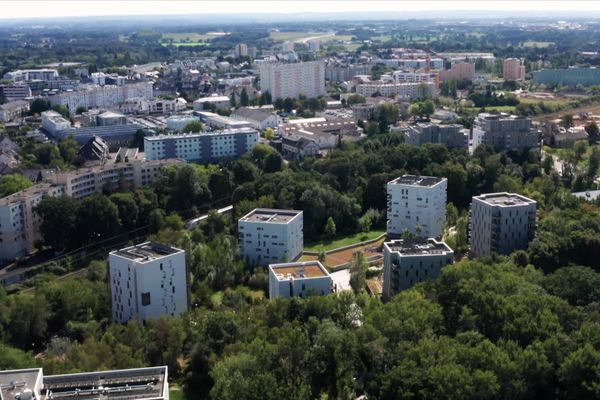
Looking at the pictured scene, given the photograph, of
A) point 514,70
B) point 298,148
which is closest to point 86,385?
point 298,148

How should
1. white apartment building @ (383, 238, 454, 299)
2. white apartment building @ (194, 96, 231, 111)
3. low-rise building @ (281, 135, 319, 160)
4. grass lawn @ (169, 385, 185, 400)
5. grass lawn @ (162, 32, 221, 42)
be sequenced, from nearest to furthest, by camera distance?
grass lawn @ (169, 385, 185, 400) → white apartment building @ (383, 238, 454, 299) → low-rise building @ (281, 135, 319, 160) → white apartment building @ (194, 96, 231, 111) → grass lawn @ (162, 32, 221, 42)

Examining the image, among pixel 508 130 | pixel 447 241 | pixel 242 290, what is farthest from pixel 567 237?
pixel 508 130

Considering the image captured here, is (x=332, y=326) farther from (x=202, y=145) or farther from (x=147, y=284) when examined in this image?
(x=202, y=145)

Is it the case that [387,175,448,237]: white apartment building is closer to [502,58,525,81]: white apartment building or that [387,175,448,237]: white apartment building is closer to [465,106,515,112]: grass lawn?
[465,106,515,112]: grass lawn

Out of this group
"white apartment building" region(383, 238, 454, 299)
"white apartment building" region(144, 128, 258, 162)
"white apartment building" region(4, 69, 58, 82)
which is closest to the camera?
"white apartment building" region(383, 238, 454, 299)

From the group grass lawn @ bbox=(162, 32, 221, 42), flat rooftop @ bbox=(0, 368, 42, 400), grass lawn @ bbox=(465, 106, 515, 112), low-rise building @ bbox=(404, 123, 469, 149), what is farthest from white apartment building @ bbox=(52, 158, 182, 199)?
grass lawn @ bbox=(162, 32, 221, 42)

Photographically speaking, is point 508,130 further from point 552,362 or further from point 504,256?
point 552,362
